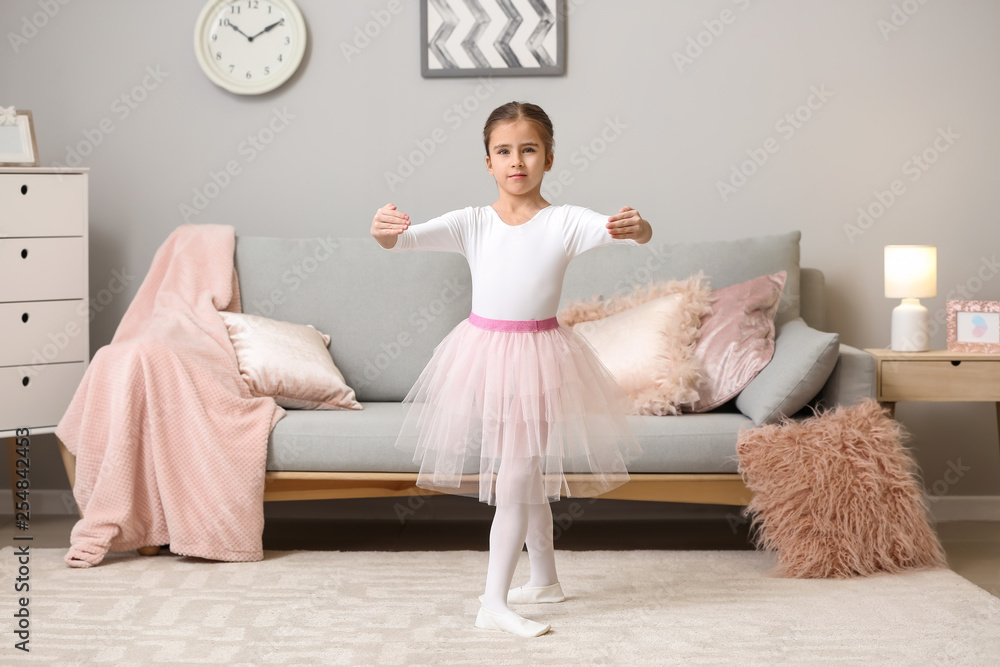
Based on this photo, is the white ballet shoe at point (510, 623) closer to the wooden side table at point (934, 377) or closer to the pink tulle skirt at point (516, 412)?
the pink tulle skirt at point (516, 412)

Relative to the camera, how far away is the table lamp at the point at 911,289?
8.81ft

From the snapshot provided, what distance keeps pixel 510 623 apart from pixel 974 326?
6.06ft

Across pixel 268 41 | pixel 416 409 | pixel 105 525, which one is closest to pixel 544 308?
pixel 416 409

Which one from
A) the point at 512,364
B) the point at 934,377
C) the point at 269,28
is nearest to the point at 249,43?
the point at 269,28

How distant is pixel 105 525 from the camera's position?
229 cm

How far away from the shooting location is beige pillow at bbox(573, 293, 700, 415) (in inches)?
94.8

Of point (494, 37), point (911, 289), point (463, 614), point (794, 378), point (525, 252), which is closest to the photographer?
point (525, 252)

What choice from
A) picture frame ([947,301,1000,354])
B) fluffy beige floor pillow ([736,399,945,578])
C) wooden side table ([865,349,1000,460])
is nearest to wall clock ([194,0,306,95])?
fluffy beige floor pillow ([736,399,945,578])

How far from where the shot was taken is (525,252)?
1.82 meters

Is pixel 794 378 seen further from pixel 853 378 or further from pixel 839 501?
pixel 839 501

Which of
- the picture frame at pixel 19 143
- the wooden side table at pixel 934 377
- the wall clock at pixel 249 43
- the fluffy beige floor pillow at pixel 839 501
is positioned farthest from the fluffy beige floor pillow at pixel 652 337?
the picture frame at pixel 19 143

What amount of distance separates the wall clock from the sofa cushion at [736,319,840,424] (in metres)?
1.92

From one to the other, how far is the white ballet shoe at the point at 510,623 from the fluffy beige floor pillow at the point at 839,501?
0.72 m

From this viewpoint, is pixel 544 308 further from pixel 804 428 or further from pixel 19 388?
pixel 19 388
